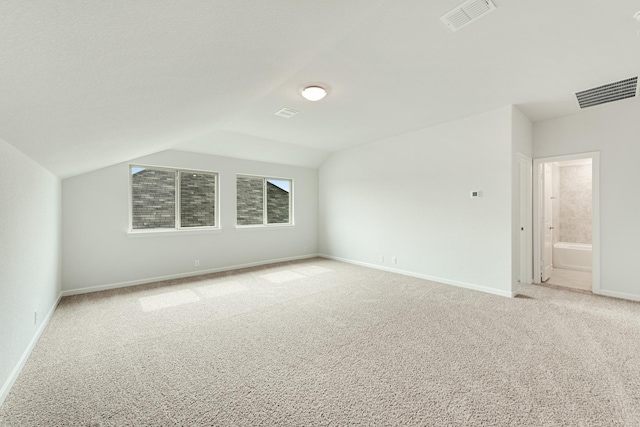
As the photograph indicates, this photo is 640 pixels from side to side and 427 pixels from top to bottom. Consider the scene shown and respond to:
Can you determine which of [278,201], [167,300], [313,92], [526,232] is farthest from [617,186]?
[167,300]

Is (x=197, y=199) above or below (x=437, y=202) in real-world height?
above

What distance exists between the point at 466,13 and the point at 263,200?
504 cm

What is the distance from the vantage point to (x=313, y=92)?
313 cm

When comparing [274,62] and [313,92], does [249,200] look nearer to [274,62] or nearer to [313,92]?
[313,92]

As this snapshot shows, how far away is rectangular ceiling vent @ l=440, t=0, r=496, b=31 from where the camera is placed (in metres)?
1.92

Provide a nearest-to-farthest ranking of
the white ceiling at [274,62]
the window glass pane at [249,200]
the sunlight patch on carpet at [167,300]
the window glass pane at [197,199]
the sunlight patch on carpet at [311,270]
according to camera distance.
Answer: the white ceiling at [274,62]
the sunlight patch on carpet at [167,300]
the window glass pane at [197,199]
the sunlight patch on carpet at [311,270]
the window glass pane at [249,200]

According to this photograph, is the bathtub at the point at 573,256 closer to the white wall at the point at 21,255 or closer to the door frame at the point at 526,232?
the door frame at the point at 526,232

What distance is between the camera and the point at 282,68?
216cm

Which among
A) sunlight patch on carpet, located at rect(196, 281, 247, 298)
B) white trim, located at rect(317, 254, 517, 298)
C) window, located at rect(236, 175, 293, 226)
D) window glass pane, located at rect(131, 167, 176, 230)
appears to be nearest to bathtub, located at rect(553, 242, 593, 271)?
white trim, located at rect(317, 254, 517, 298)

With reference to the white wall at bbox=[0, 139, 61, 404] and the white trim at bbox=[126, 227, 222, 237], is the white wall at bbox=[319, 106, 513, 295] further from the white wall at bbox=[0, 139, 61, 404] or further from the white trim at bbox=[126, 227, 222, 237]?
the white wall at bbox=[0, 139, 61, 404]

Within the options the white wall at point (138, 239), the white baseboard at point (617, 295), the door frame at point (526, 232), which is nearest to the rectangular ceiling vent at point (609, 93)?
the door frame at point (526, 232)

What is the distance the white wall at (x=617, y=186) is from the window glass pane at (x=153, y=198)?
22.1 feet

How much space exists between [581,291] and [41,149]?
6.61 m

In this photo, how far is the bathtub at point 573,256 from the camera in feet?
18.0
